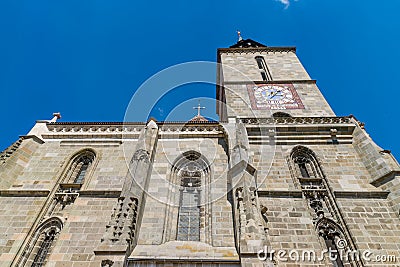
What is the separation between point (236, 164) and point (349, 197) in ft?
13.4

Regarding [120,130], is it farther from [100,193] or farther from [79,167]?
[100,193]

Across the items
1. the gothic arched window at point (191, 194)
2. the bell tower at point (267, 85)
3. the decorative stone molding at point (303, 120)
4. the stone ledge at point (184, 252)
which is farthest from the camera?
the bell tower at point (267, 85)

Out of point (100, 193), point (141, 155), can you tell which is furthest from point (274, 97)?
point (100, 193)

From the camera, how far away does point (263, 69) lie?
64.4ft

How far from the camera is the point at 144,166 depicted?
9.18 meters

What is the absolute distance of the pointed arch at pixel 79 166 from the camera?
33.8 feet

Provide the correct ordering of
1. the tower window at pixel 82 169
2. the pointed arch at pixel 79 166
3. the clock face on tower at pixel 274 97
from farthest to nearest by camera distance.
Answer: the clock face on tower at pixel 274 97 → the tower window at pixel 82 169 → the pointed arch at pixel 79 166

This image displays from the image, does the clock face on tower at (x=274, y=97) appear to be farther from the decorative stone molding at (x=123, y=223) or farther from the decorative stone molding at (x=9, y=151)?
the decorative stone molding at (x=9, y=151)

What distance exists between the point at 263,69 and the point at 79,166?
46.7ft

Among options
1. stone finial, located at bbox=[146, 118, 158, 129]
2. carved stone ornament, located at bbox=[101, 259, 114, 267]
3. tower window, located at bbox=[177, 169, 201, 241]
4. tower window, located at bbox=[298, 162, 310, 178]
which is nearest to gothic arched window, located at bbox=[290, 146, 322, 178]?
tower window, located at bbox=[298, 162, 310, 178]

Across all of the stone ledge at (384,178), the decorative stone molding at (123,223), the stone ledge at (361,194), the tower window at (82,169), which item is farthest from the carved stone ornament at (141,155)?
the stone ledge at (384,178)

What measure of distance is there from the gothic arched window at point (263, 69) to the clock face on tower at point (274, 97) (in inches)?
68.0

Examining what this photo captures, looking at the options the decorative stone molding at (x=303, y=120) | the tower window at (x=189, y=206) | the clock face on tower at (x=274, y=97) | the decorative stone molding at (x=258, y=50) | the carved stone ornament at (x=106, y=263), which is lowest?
the carved stone ornament at (x=106, y=263)

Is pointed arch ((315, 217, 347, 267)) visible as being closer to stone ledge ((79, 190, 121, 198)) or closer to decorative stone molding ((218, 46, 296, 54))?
stone ledge ((79, 190, 121, 198))
